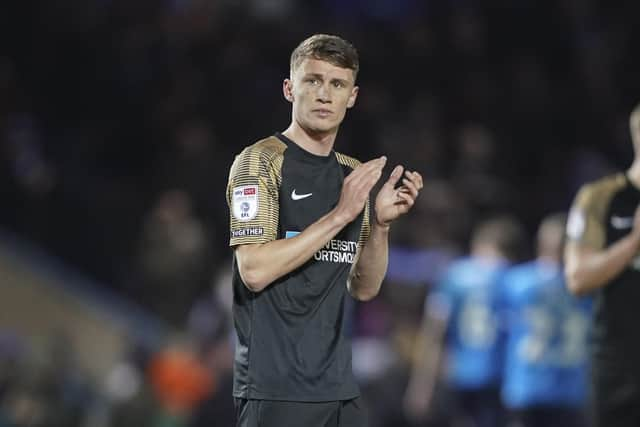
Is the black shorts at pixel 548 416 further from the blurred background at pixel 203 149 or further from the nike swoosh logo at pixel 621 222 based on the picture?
the nike swoosh logo at pixel 621 222

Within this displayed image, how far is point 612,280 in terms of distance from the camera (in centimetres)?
546

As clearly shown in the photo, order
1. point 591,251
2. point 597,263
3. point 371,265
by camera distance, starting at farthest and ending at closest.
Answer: point 591,251 → point 597,263 → point 371,265

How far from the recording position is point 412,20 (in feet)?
43.8

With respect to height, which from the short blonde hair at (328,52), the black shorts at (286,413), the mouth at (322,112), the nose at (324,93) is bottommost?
the black shorts at (286,413)

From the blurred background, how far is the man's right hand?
5.64 m

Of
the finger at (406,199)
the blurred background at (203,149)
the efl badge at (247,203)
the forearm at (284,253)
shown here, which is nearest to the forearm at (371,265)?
the finger at (406,199)

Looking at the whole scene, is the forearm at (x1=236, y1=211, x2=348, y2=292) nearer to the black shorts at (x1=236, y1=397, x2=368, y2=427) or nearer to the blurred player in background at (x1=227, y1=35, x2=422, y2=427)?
the blurred player in background at (x1=227, y1=35, x2=422, y2=427)

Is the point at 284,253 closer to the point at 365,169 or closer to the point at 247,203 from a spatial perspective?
the point at 247,203

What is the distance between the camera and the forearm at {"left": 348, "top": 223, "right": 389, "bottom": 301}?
4055 millimetres

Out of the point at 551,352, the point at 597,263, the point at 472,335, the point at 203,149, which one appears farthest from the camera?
the point at 203,149

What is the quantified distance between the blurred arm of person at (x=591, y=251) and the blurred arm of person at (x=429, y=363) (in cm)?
331

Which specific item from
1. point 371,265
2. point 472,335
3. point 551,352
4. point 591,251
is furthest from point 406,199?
point 472,335

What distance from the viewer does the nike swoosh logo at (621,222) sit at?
5504mm

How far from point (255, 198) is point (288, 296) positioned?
339mm
